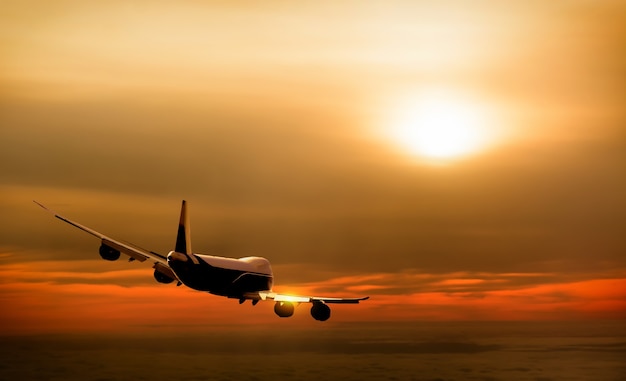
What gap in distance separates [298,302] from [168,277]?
2226cm

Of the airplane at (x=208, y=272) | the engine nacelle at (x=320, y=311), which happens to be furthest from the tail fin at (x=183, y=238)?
the engine nacelle at (x=320, y=311)

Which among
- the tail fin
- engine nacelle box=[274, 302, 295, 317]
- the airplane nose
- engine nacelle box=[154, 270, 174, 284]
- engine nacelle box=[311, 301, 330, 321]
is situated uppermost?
the tail fin

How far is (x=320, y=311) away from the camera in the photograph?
454 ft

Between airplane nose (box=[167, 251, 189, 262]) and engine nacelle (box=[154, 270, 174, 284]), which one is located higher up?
airplane nose (box=[167, 251, 189, 262])

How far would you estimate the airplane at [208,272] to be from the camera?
5615 inches

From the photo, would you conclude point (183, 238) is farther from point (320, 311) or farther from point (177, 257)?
point (320, 311)

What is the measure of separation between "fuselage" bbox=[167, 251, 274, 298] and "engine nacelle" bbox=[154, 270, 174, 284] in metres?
5.00

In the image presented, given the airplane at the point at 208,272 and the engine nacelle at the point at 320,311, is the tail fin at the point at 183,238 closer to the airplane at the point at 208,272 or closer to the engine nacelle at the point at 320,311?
the airplane at the point at 208,272

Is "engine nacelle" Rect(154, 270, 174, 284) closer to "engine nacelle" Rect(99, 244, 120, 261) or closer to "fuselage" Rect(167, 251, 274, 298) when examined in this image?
"fuselage" Rect(167, 251, 274, 298)

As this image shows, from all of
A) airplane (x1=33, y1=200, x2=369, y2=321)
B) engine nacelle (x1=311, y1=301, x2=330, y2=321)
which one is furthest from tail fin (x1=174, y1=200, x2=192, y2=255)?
engine nacelle (x1=311, y1=301, x2=330, y2=321)

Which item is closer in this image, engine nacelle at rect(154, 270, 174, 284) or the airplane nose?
the airplane nose

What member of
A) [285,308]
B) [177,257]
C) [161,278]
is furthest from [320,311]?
[161,278]

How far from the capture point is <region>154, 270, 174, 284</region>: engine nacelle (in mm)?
148250

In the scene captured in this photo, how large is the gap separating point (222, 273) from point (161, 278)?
35.0 feet
